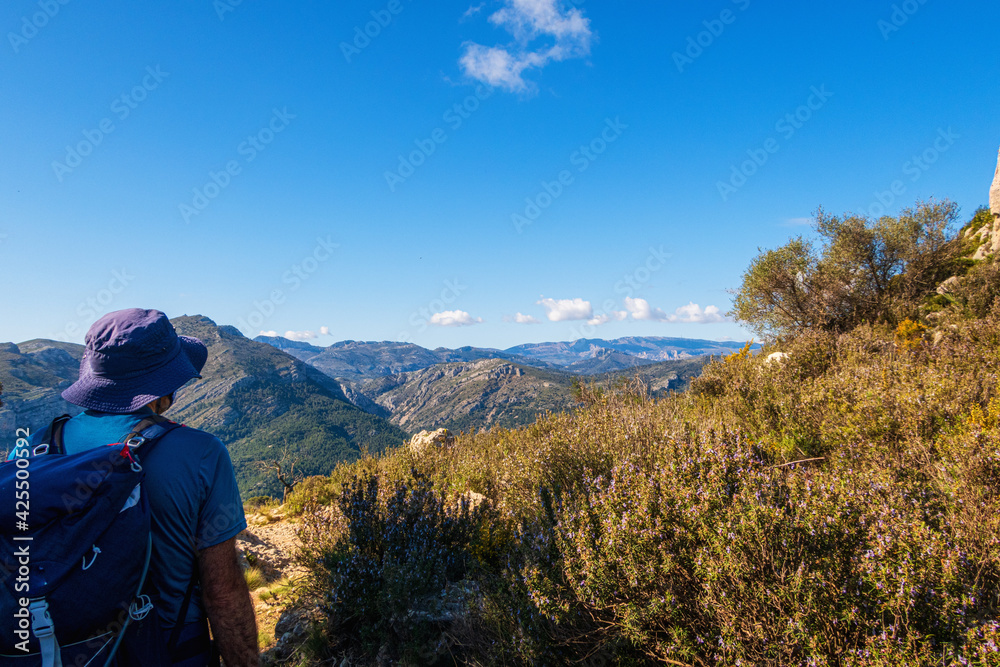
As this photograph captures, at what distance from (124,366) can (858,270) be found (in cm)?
2007

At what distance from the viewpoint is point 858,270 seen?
15.4 m

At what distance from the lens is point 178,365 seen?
2.17 m

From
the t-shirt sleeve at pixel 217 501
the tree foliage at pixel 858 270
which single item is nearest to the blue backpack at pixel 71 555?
the t-shirt sleeve at pixel 217 501

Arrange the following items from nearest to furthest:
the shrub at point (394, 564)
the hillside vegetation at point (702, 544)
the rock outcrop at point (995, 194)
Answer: the hillside vegetation at point (702, 544), the shrub at point (394, 564), the rock outcrop at point (995, 194)

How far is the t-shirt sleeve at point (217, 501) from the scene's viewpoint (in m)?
1.95

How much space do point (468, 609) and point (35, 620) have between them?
264cm

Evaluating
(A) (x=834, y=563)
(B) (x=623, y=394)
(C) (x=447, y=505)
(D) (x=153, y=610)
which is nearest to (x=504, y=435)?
(B) (x=623, y=394)

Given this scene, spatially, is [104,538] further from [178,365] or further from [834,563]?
[834,563]

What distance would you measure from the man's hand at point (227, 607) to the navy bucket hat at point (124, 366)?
0.79 m

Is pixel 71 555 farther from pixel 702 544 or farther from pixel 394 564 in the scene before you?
pixel 702 544

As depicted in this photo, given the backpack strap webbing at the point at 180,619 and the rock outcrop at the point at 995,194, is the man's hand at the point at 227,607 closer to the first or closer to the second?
the backpack strap webbing at the point at 180,619

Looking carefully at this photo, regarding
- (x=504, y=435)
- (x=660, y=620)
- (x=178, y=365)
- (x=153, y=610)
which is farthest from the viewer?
(x=504, y=435)

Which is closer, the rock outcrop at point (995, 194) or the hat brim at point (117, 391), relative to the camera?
the hat brim at point (117, 391)

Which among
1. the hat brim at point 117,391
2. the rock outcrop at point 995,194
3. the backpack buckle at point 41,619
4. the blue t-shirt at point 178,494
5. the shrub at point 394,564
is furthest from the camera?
the rock outcrop at point 995,194
